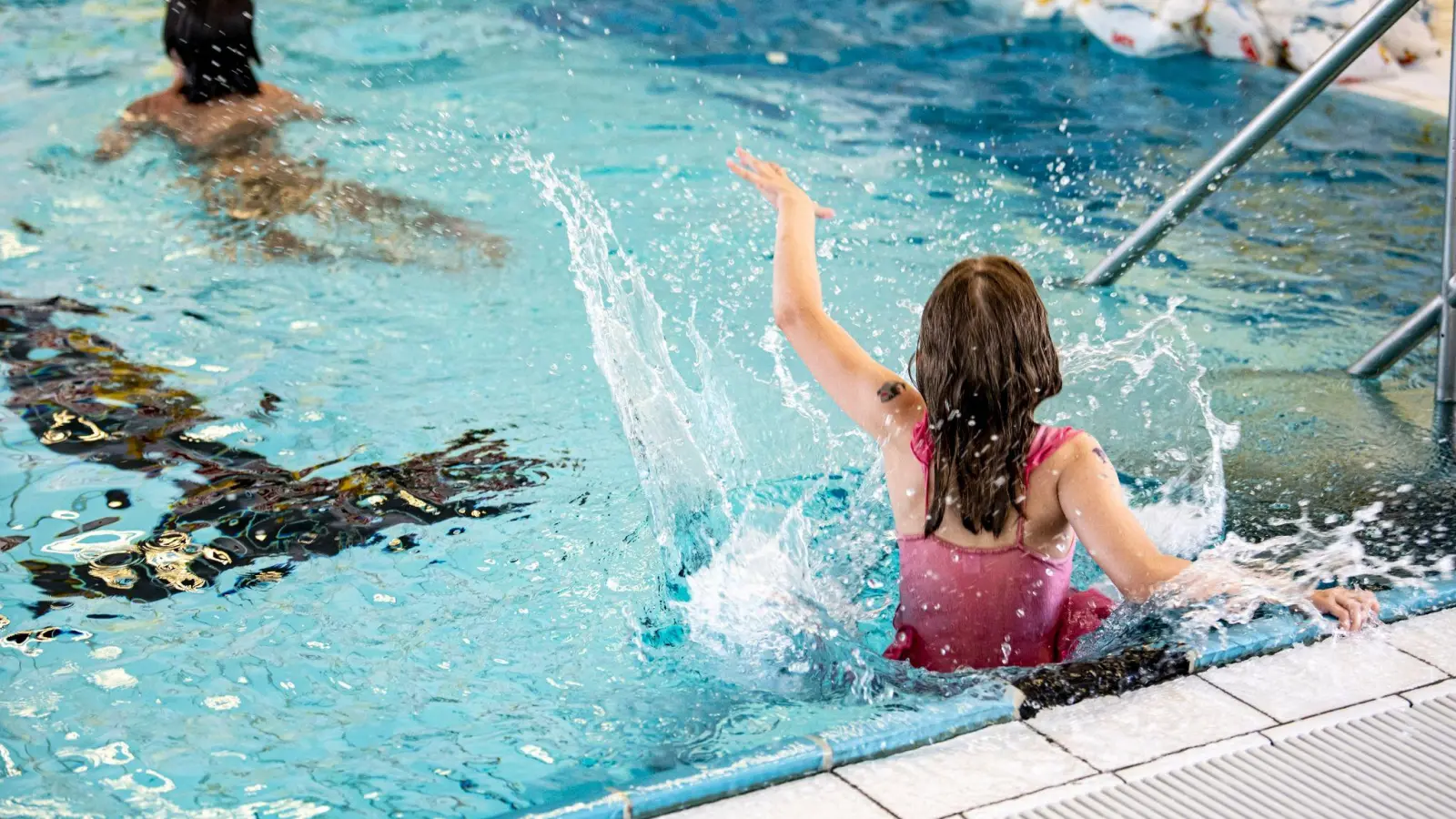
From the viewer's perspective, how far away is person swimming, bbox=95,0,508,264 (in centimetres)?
584

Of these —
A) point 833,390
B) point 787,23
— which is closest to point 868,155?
point 787,23

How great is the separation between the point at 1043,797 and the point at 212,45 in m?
5.09

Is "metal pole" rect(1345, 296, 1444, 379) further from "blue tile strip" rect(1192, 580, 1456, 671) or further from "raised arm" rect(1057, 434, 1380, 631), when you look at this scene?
"raised arm" rect(1057, 434, 1380, 631)

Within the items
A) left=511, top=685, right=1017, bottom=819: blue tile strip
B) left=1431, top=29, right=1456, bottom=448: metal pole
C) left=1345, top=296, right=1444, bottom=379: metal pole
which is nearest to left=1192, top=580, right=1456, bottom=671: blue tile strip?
left=511, top=685, right=1017, bottom=819: blue tile strip

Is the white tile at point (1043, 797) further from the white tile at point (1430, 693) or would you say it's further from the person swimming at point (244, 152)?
the person swimming at point (244, 152)

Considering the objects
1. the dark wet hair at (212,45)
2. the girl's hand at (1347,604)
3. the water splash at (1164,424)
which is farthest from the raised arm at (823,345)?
the dark wet hair at (212,45)

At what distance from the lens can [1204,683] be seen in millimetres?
2533

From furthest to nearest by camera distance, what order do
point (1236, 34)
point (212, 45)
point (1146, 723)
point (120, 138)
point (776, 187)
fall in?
point (1236, 34), point (120, 138), point (212, 45), point (776, 187), point (1146, 723)

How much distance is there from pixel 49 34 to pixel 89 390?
5.73 m

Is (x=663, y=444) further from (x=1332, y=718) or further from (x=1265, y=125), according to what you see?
(x=1265, y=125)

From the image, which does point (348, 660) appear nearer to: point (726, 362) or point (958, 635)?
point (958, 635)

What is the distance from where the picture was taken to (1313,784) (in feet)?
7.31

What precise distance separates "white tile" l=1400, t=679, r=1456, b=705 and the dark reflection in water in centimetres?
230

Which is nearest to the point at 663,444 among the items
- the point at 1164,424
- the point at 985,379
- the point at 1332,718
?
the point at 985,379
